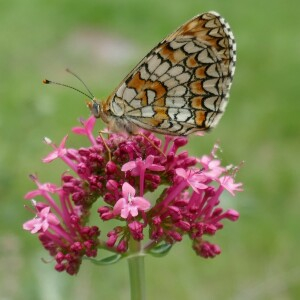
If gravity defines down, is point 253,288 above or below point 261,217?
below

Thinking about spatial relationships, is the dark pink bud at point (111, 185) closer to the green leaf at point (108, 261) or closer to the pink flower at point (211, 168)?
the green leaf at point (108, 261)

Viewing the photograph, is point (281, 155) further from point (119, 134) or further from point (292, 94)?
point (119, 134)

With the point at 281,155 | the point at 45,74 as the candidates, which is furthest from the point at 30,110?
the point at 45,74

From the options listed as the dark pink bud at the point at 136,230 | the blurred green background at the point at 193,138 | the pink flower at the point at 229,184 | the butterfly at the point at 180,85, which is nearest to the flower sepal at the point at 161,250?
the dark pink bud at the point at 136,230

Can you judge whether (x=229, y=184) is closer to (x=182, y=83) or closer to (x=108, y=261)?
(x=182, y=83)

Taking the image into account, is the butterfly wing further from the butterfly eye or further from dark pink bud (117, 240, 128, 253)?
dark pink bud (117, 240, 128, 253)

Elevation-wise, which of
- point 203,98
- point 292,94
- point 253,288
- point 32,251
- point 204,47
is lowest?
point 253,288

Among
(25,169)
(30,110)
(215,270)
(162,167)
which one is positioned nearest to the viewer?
(162,167)
